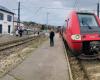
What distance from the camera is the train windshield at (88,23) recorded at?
53.5ft

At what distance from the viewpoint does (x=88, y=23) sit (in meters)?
17.1

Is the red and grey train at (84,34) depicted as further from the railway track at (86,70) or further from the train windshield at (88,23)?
the railway track at (86,70)

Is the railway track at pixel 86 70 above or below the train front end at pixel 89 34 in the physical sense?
below

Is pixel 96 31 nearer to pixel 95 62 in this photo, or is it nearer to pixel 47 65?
pixel 95 62

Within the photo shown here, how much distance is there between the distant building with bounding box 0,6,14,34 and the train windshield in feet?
199

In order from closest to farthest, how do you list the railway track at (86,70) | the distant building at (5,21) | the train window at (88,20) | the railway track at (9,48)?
the railway track at (86,70)
the train window at (88,20)
the railway track at (9,48)
the distant building at (5,21)

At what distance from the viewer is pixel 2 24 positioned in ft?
254

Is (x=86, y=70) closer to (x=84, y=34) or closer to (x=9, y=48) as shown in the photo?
(x=84, y=34)

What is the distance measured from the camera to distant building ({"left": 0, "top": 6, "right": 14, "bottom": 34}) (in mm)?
77738

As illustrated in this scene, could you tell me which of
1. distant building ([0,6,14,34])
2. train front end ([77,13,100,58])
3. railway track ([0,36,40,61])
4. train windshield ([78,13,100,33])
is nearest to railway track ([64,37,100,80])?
train front end ([77,13,100,58])

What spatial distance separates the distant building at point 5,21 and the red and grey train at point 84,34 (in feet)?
200

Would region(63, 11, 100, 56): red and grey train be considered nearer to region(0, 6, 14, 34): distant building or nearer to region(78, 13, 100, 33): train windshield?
region(78, 13, 100, 33): train windshield

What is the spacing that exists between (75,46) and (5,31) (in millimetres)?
64978

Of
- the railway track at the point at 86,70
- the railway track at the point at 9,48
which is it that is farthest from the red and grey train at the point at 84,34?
the railway track at the point at 9,48
